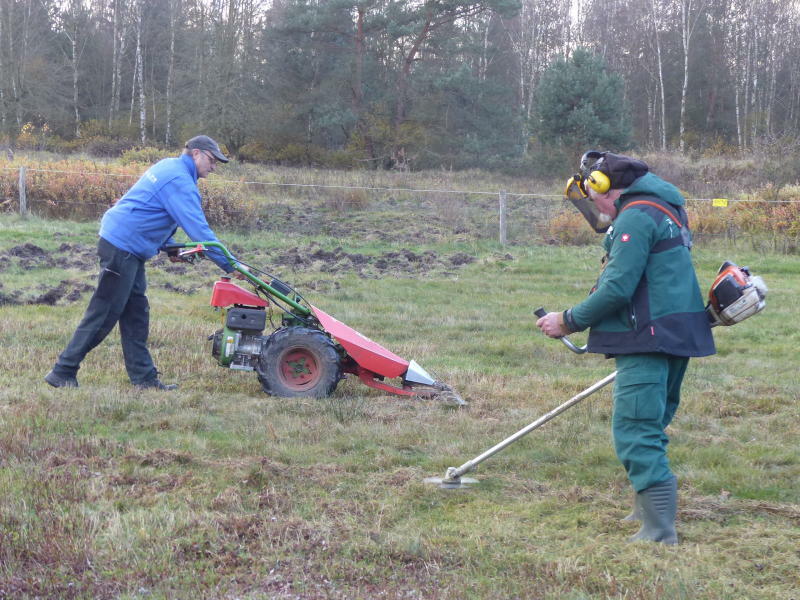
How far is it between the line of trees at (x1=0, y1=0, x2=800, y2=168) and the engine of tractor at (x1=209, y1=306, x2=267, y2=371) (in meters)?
24.8

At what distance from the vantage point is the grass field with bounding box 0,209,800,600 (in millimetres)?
3814

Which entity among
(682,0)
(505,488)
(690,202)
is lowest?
(505,488)

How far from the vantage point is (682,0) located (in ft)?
145

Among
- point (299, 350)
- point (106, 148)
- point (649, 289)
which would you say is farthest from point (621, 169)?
point (106, 148)

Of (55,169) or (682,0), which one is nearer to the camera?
(55,169)

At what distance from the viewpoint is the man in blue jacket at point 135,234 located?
268 inches

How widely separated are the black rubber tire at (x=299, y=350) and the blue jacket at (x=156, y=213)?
715 millimetres

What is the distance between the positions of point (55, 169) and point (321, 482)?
1667 centimetres

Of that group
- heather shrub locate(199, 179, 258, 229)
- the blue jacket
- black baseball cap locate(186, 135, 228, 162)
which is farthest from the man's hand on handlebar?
heather shrub locate(199, 179, 258, 229)

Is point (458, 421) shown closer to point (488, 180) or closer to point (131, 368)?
point (131, 368)

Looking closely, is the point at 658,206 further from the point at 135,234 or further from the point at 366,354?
the point at 135,234

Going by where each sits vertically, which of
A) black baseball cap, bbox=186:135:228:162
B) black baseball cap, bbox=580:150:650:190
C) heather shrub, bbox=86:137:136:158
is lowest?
black baseball cap, bbox=580:150:650:190

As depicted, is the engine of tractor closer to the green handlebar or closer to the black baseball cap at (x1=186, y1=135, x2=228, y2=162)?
the green handlebar

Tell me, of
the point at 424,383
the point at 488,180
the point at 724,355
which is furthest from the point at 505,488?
the point at 488,180
